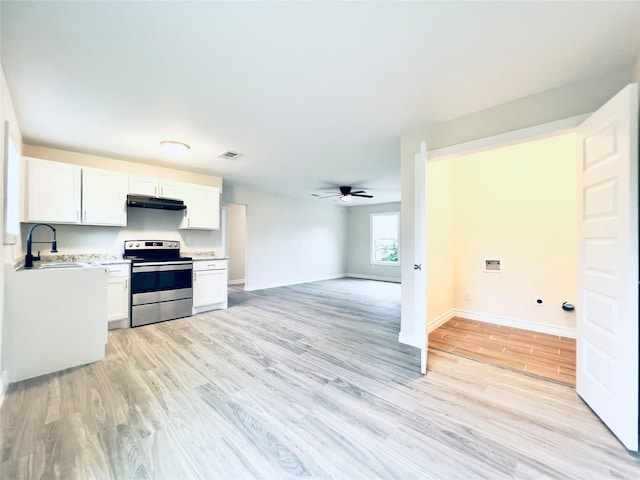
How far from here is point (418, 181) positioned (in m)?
2.54

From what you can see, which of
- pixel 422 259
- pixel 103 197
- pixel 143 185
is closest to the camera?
pixel 422 259

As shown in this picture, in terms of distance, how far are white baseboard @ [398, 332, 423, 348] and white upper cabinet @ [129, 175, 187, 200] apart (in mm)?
4076

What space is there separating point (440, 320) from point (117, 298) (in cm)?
460

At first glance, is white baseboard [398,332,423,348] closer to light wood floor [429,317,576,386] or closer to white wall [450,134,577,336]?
light wood floor [429,317,576,386]

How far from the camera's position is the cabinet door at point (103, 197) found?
11.8ft

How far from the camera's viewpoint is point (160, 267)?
398cm

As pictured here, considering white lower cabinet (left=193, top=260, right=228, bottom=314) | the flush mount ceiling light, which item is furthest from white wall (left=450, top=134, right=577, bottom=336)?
white lower cabinet (left=193, top=260, right=228, bottom=314)

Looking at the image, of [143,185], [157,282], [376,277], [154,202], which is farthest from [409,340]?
[376,277]

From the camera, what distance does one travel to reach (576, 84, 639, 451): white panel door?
1.53 meters

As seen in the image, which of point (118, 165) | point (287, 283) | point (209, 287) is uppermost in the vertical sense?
point (118, 165)

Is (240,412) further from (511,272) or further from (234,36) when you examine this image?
(511,272)

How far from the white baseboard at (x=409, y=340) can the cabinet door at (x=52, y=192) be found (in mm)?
4515

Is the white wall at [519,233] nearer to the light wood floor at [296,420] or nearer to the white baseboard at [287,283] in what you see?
the light wood floor at [296,420]

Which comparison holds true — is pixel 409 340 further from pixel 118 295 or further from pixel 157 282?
pixel 118 295
